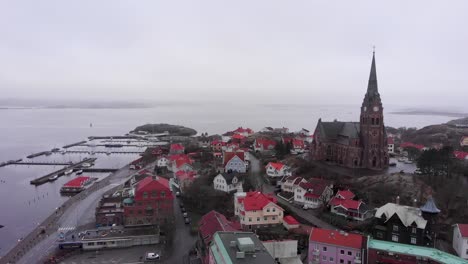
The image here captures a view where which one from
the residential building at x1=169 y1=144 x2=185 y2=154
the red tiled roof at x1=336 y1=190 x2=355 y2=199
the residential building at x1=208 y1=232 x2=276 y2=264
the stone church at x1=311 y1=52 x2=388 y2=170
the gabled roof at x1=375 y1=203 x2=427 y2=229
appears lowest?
the residential building at x1=169 y1=144 x2=185 y2=154

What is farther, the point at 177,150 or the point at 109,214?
the point at 177,150

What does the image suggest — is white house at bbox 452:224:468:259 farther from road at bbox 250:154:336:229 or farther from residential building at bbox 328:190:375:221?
road at bbox 250:154:336:229

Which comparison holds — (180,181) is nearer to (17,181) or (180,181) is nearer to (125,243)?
(125,243)

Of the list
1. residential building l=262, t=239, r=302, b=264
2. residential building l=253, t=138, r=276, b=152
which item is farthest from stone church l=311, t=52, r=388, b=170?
A: residential building l=262, t=239, r=302, b=264

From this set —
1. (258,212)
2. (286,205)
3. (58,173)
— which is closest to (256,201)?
(258,212)

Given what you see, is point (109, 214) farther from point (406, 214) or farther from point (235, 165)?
point (406, 214)

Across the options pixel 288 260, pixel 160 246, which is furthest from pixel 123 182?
pixel 288 260

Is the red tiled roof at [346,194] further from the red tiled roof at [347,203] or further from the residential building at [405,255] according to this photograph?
the residential building at [405,255]
